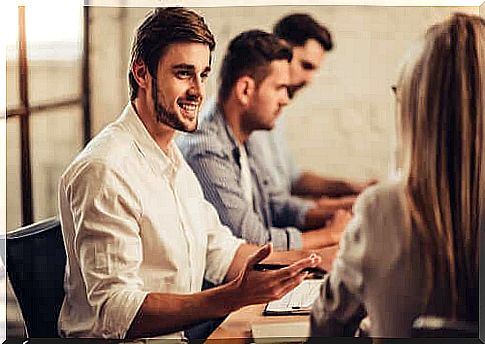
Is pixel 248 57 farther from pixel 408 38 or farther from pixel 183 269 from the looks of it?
pixel 183 269

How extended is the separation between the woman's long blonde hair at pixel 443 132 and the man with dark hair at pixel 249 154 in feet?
0.88

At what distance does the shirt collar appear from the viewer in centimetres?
306

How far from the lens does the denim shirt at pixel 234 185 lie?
10.1ft

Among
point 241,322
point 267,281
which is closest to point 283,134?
point 267,281

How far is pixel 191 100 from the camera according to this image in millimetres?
3047

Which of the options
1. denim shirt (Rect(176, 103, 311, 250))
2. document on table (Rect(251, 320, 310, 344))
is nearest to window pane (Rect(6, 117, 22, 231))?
denim shirt (Rect(176, 103, 311, 250))

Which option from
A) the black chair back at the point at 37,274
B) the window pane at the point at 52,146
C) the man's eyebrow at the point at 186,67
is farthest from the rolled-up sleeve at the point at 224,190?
the black chair back at the point at 37,274

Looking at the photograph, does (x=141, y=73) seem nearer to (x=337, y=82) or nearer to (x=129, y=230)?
(x=129, y=230)

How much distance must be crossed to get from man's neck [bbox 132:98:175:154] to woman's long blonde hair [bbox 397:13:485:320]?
2.39 feet

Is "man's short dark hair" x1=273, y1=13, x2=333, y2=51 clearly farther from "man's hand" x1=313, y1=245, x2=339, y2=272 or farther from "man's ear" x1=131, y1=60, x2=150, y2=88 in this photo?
"man's hand" x1=313, y1=245, x2=339, y2=272

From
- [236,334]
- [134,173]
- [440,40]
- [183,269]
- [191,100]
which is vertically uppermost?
[440,40]

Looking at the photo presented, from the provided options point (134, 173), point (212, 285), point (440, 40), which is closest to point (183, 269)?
point (212, 285)

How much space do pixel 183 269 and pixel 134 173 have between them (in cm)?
33

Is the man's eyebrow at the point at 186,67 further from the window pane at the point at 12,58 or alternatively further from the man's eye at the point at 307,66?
the window pane at the point at 12,58
